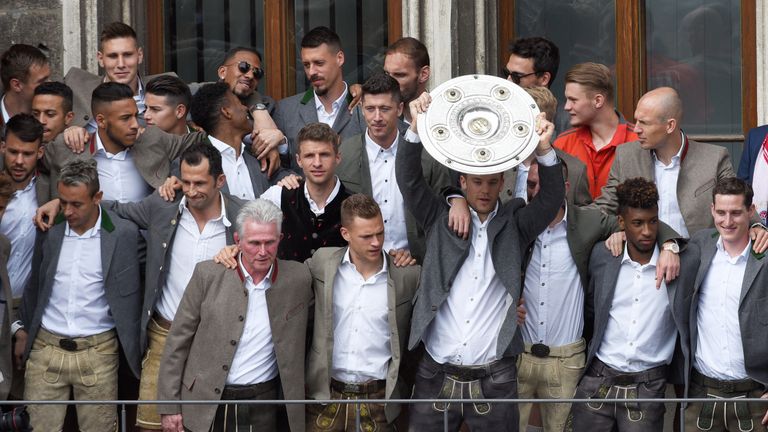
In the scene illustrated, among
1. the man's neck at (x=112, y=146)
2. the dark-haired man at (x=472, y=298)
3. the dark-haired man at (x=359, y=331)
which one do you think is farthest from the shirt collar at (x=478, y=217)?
the man's neck at (x=112, y=146)

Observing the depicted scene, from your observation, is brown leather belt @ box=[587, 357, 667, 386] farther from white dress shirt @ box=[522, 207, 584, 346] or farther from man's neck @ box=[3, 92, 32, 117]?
man's neck @ box=[3, 92, 32, 117]

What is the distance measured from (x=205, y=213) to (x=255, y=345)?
68 cm

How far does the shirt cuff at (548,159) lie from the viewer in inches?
276

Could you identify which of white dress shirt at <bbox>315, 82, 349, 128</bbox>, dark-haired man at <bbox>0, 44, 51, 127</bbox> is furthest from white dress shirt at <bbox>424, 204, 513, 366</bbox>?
dark-haired man at <bbox>0, 44, 51, 127</bbox>

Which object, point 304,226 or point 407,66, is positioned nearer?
point 304,226

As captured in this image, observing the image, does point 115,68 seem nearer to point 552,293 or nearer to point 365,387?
point 365,387

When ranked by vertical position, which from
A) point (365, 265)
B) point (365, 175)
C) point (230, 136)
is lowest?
point (365, 265)

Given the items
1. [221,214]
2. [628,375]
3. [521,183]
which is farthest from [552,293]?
[221,214]

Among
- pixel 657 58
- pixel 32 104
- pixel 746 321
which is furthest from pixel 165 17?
pixel 746 321

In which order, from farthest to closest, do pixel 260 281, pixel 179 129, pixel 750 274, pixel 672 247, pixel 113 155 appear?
pixel 179 129
pixel 113 155
pixel 260 281
pixel 672 247
pixel 750 274

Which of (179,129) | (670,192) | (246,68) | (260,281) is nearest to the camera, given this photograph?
(260,281)

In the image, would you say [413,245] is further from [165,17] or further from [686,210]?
[165,17]

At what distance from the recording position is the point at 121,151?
791 centimetres

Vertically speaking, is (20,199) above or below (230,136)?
below
